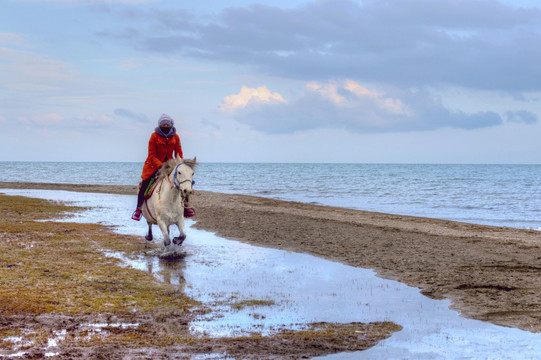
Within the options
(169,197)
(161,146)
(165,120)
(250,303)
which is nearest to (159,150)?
(161,146)

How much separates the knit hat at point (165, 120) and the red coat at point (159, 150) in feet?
1.07

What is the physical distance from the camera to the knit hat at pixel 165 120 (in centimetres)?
1250

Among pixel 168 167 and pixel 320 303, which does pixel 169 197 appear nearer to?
pixel 168 167

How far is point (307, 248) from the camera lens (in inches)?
562

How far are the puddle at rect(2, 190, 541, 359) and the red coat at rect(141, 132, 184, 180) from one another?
229cm

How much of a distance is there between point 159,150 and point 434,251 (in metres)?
7.61

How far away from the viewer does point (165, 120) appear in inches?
494

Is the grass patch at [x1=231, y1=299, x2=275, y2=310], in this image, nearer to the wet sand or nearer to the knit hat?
the wet sand

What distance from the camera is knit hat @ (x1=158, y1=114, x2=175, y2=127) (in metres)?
12.5

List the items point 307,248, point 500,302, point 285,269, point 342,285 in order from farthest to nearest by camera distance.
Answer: point 307,248 < point 285,269 < point 342,285 < point 500,302

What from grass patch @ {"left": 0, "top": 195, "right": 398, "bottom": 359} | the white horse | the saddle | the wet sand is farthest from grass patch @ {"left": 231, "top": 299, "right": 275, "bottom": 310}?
the saddle

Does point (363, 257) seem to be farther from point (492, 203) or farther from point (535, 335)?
point (492, 203)

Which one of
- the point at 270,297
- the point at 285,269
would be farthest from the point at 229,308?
the point at 285,269

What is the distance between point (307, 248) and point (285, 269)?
3128 mm
